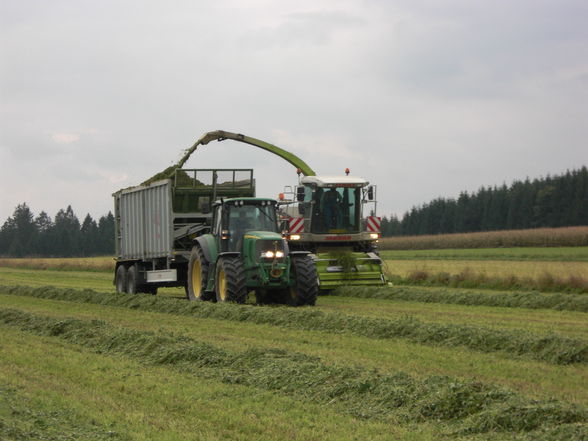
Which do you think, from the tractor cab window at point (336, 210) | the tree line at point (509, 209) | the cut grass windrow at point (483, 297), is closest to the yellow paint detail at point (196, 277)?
the cut grass windrow at point (483, 297)

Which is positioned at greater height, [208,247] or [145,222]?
[145,222]

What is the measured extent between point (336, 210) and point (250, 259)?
5749 millimetres

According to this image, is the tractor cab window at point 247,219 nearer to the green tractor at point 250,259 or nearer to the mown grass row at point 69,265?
the green tractor at point 250,259

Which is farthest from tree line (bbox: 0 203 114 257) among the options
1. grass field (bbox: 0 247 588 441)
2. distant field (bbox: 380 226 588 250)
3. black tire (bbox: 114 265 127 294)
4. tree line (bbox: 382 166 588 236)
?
grass field (bbox: 0 247 588 441)

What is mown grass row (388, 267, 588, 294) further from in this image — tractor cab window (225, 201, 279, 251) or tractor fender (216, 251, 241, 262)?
tractor fender (216, 251, 241, 262)

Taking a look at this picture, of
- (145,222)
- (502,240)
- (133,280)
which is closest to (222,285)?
(145,222)

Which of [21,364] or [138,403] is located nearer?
[138,403]

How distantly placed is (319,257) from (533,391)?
44.6ft

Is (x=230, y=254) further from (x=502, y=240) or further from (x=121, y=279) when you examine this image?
(x=502, y=240)

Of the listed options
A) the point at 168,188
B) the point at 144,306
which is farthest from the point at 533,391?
the point at 168,188

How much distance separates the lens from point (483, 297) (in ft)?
62.0

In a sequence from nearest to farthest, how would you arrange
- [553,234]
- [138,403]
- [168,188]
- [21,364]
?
[138,403]
[21,364]
[168,188]
[553,234]

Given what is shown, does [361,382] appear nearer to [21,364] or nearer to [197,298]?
[21,364]

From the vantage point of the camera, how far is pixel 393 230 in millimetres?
97625
